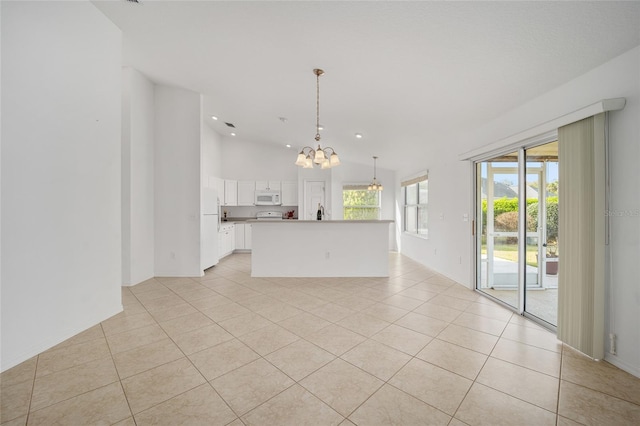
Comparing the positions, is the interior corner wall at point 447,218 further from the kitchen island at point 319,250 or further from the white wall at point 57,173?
the white wall at point 57,173

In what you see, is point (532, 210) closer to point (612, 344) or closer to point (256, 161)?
point (612, 344)

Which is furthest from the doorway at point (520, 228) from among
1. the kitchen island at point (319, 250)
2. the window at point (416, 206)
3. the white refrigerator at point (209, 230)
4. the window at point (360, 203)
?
the white refrigerator at point (209, 230)

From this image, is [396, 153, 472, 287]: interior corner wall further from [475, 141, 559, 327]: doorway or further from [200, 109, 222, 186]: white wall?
[200, 109, 222, 186]: white wall

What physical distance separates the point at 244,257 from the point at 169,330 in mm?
4269

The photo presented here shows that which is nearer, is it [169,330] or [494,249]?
[169,330]

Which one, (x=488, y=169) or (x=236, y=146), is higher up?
(x=236, y=146)

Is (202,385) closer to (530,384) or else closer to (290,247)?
(530,384)

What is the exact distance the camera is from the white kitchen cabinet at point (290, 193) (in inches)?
305

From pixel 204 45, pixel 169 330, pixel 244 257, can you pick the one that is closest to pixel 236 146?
pixel 244 257

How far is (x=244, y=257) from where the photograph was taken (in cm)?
687

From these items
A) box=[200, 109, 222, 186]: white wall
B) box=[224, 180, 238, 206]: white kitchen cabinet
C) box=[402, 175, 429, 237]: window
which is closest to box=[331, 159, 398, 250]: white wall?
box=[402, 175, 429, 237]: window

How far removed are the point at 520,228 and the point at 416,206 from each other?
3505 mm

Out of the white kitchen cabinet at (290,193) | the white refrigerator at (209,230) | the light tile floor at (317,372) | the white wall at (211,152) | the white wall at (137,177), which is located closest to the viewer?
the light tile floor at (317,372)

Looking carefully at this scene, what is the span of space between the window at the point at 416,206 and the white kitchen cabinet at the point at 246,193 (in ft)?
14.3
